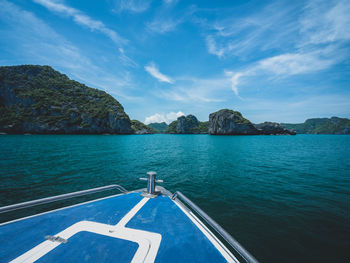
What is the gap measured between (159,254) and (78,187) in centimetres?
1059

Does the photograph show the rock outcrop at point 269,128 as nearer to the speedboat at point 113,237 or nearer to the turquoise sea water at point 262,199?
the turquoise sea water at point 262,199

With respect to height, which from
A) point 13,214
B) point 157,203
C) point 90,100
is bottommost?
point 13,214

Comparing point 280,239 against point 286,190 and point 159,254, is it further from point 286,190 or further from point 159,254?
point 286,190

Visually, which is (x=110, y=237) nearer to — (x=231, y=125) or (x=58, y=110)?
(x=58, y=110)

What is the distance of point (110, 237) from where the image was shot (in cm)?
304

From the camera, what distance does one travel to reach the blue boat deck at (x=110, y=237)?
100 inches

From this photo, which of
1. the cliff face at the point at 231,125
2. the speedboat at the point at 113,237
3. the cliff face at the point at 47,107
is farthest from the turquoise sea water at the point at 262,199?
the cliff face at the point at 231,125

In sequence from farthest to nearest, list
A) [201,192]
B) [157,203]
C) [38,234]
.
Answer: [201,192] → [157,203] → [38,234]

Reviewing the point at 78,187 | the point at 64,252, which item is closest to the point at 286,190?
the point at 64,252

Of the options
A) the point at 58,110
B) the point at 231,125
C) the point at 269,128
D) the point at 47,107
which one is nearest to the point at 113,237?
the point at 58,110

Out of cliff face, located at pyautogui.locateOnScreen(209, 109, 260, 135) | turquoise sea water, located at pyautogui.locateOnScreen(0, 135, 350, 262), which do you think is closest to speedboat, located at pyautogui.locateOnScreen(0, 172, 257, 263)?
turquoise sea water, located at pyautogui.locateOnScreen(0, 135, 350, 262)

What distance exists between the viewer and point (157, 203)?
16.0 ft

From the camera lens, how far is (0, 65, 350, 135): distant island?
100 metres

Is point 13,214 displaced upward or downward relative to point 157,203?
downward
